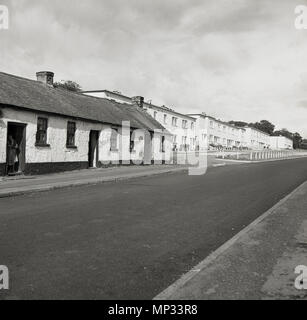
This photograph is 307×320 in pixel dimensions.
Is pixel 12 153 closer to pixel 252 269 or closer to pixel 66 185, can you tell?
pixel 66 185

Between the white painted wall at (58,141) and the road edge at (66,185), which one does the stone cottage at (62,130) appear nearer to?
the white painted wall at (58,141)

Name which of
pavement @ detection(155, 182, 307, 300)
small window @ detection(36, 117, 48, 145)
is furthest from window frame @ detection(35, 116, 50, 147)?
pavement @ detection(155, 182, 307, 300)

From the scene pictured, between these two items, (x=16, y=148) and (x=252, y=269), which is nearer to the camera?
(x=252, y=269)

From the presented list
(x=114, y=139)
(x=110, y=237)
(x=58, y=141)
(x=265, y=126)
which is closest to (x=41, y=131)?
(x=58, y=141)

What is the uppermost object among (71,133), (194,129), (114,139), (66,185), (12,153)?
(194,129)

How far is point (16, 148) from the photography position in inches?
826

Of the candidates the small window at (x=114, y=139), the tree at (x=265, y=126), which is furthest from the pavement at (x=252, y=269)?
the tree at (x=265, y=126)

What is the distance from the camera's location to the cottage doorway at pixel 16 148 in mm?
20531

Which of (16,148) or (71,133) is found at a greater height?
(71,133)

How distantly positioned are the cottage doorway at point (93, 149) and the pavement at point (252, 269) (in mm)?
19248

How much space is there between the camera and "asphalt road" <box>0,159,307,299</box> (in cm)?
557

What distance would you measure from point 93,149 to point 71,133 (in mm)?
3024
